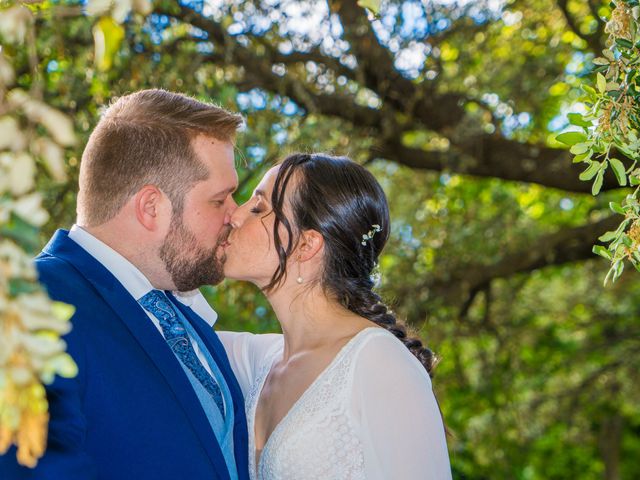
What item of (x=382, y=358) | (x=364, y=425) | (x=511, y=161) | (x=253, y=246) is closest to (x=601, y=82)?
(x=382, y=358)

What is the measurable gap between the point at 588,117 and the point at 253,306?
3777mm

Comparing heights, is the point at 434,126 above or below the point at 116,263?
below

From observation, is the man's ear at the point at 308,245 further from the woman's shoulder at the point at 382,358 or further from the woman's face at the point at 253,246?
the woman's shoulder at the point at 382,358

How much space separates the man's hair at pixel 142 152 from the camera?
260cm

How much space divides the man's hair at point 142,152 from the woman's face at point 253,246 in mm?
212

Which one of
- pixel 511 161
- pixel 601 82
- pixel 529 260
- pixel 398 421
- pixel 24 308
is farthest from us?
pixel 529 260

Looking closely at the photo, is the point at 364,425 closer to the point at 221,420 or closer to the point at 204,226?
the point at 221,420

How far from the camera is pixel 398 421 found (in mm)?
2410

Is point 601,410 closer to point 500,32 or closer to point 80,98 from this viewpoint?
point 500,32

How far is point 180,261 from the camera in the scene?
8.75 ft

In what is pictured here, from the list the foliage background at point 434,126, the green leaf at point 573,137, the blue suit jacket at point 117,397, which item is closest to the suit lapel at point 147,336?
Answer: the blue suit jacket at point 117,397

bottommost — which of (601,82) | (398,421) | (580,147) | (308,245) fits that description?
(398,421)

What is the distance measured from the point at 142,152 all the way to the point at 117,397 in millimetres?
840

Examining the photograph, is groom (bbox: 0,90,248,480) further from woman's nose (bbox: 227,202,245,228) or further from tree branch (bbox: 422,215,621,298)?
tree branch (bbox: 422,215,621,298)
